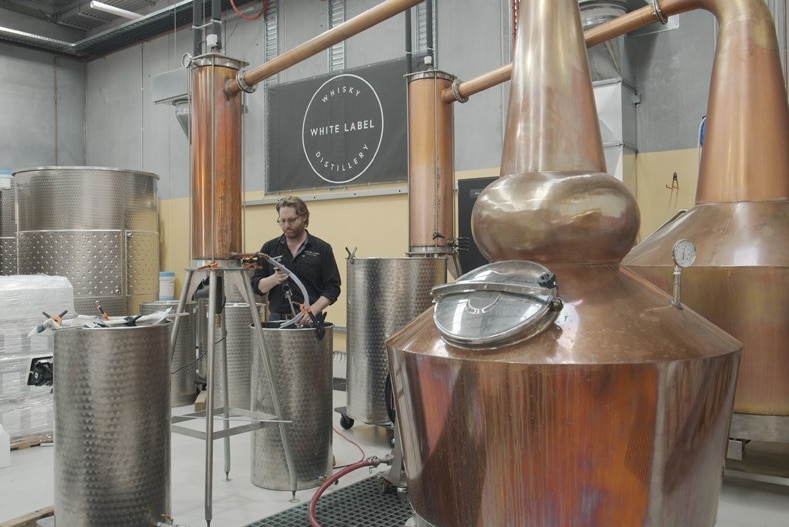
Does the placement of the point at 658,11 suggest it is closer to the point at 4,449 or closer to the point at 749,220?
the point at 749,220

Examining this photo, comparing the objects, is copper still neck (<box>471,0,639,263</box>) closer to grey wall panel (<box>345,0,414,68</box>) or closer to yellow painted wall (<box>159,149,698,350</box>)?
yellow painted wall (<box>159,149,698,350</box>)

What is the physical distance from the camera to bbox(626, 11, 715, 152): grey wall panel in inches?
157

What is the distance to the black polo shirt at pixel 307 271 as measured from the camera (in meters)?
3.54

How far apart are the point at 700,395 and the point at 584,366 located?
0.27 m

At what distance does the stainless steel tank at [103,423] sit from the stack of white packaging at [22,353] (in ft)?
5.13

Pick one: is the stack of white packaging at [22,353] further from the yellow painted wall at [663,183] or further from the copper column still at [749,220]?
the yellow painted wall at [663,183]

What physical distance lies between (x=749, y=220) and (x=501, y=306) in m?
1.35

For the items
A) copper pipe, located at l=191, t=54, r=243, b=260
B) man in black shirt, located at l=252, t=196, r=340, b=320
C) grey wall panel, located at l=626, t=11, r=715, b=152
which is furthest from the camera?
grey wall panel, located at l=626, t=11, r=715, b=152

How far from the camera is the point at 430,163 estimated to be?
10.6 feet

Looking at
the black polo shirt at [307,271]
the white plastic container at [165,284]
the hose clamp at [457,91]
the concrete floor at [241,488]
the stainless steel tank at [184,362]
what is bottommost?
the concrete floor at [241,488]

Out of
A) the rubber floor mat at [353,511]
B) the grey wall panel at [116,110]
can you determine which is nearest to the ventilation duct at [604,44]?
the rubber floor mat at [353,511]

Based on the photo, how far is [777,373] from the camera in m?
2.08

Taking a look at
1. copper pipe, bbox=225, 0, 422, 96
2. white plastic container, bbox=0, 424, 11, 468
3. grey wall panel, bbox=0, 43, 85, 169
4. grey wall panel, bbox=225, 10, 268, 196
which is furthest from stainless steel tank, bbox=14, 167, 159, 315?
copper pipe, bbox=225, 0, 422, 96

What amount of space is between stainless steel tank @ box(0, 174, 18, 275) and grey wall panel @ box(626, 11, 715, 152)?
243 inches
